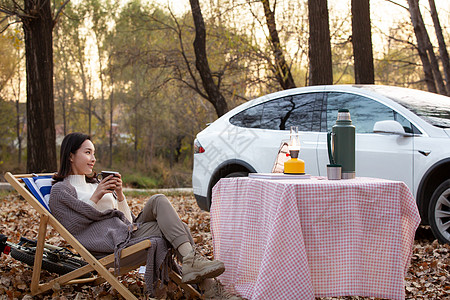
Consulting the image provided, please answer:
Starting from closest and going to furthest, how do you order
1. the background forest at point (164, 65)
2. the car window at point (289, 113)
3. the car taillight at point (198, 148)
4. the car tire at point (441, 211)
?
the car tire at point (441, 211), the car window at point (289, 113), the car taillight at point (198, 148), the background forest at point (164, 65)

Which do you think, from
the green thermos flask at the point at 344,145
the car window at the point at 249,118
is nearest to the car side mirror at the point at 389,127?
the car window at the point at 249,118

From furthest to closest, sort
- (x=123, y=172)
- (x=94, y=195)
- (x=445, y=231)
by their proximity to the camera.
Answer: (x=123, y=172) < (x=445, y=231) < (x=94, y=195)

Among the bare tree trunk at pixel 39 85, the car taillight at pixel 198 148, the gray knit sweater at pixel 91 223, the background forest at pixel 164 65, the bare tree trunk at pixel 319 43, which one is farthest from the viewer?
the background forest at pixel 164 65

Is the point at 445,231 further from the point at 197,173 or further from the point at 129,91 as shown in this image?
the point at 129,91

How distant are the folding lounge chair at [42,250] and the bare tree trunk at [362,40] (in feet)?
23.4

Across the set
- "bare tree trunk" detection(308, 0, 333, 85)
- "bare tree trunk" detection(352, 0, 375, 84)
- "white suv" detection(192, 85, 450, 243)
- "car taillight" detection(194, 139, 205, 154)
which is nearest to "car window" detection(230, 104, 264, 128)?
"white suv" detection(192, 85, 450, 243)

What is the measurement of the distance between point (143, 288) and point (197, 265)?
3.12 ft

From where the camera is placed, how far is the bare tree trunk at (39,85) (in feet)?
34.4

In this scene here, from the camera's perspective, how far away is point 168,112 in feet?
85.4

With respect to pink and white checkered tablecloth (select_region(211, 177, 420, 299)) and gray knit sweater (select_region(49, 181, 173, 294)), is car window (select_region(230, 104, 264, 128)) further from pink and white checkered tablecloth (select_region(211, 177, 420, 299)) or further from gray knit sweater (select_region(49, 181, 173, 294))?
pink and white checkered tablecloth (select_region(211, 177, 420, 299))

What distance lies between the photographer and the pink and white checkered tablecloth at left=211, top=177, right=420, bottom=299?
308 centimetres

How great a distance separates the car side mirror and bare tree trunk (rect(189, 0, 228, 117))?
30.3 feet

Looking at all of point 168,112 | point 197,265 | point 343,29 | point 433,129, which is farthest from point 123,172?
point 197,265

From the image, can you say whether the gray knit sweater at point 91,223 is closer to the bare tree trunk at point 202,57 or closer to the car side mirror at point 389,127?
the car side mirror at point 389,127
